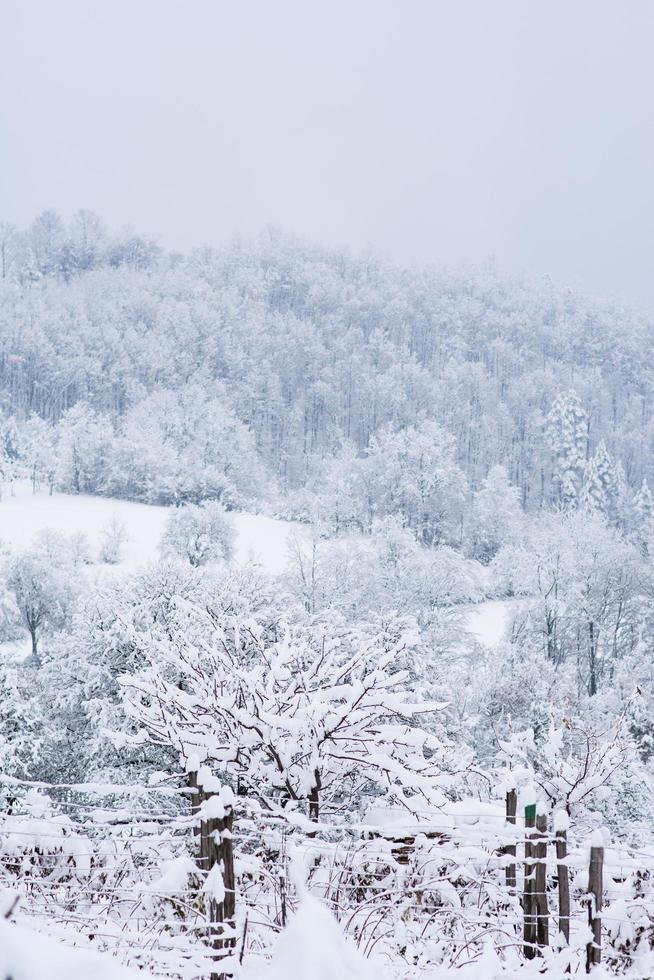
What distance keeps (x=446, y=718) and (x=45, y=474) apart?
4413cm

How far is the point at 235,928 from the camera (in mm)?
2838

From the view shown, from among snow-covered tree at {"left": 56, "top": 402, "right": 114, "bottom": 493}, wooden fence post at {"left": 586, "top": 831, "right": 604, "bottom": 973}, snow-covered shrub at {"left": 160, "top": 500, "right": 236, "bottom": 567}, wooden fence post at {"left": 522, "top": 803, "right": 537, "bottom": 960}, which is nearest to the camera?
wooden fence post at {"left": 586, "top": 831, "right": 604, "bottom": 973}

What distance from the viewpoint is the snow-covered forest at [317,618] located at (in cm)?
329

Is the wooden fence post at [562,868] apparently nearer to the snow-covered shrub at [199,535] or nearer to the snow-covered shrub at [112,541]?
the snow-covered shrub at [199,535]

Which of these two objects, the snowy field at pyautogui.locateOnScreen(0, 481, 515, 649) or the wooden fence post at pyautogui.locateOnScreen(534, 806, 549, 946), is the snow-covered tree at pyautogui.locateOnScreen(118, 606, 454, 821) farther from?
the snowy field at pyautogui.locateOnScreen(0, 481, 515, 649)

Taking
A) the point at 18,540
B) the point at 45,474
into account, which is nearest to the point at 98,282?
the point at 45,474

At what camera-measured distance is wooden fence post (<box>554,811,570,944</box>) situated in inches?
119

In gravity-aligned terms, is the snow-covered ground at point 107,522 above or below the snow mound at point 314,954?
below

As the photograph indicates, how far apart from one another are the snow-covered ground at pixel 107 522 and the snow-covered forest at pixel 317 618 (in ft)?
1.27

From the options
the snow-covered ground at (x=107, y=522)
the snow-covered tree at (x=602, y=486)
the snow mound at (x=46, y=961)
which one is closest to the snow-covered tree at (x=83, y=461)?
the snow-covered ground at (x=107, y=522)

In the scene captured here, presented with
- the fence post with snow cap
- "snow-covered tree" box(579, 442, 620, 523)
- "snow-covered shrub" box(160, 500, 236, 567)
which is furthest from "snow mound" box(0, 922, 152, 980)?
"snow-covered tree" box(579, 442, 620, 523)

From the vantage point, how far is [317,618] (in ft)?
63.8

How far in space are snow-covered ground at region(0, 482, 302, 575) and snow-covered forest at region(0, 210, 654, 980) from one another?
15.2 inches

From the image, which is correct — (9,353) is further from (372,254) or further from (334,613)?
(334,613)
